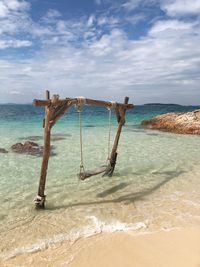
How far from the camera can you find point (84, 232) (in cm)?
657

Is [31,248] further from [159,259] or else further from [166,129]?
[166,129]

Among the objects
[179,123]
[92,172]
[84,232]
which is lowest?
[84,232]

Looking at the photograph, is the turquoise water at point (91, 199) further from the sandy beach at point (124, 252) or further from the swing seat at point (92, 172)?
the swing seat at point (92, 172)

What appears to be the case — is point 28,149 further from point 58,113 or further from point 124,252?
point 124,252

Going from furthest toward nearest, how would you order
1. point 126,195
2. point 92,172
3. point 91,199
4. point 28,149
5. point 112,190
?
point 28,149 < point 112,190 < point 92,172 < point 126,195 < point 91,199

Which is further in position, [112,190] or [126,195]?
[112,190]

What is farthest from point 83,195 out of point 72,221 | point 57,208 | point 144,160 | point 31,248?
point 144,160

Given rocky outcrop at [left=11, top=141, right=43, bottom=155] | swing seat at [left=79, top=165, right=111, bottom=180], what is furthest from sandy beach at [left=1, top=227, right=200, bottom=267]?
rocky outcrop at [left=11, top=141, right=43, bottom=155]

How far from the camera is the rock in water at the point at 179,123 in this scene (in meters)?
26.7

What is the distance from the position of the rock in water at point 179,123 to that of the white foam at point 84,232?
20813 millimetres

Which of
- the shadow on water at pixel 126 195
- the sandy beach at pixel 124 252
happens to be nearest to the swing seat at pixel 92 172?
the shadow on water at pixel 126 195

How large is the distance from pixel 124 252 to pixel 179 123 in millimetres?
24546

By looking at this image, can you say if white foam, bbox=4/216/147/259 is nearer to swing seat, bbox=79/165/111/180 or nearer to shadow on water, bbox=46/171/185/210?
shadow on water, bbox=46/171/185/210

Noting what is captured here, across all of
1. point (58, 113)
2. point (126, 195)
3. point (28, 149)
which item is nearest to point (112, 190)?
point (126, 195)
